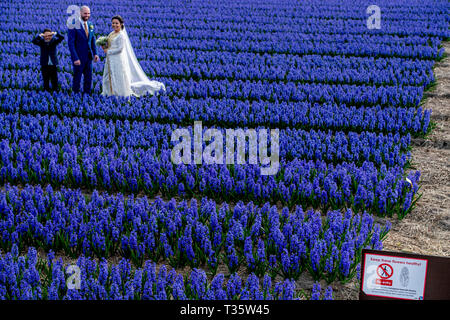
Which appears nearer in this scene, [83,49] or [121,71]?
[83,49]

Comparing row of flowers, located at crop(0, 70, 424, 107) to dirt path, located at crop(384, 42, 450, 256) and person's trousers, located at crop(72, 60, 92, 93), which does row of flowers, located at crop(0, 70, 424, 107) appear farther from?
dirt path, located at crop(384, 42, 450, 256)

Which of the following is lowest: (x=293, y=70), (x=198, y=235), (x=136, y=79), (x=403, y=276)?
(x=198, y=235)

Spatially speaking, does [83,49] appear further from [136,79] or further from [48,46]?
[136,79]

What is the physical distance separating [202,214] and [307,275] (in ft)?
4.64

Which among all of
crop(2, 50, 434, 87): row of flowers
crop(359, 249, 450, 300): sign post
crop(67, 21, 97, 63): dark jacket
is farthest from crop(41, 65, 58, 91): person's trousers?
crop(359, 249, 450, 300): sign post

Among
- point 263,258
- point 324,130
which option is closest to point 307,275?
point 263,258

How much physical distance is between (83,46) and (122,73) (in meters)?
0.89

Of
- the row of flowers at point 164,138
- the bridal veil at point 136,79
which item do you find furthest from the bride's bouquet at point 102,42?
the row of flowers at point 164,138

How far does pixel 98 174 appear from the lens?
7.37 metres

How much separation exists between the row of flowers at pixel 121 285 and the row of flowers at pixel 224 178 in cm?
195

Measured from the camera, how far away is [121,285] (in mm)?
4695

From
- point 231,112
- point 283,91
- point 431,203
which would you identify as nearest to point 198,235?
point 431,203

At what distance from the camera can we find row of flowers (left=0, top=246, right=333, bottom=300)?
4.47 meters

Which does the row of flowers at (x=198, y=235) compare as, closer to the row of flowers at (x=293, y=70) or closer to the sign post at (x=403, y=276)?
the sign post at (x=403, y=276)
